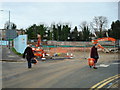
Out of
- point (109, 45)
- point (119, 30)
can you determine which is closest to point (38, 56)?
point (109, 45)

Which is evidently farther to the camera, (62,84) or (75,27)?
(75,27)

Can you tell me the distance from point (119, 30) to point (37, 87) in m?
62.4

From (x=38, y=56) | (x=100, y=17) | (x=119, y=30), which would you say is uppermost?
(x=100, y=17)

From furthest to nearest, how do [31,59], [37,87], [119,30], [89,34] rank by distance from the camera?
→ [89,34] → [119,30] → [31,59] → [37,87]

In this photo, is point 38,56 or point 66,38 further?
point 66,38

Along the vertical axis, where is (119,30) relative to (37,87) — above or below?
above

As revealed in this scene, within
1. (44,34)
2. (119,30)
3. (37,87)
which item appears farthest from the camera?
(44,34)

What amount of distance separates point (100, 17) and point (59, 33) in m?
19.7

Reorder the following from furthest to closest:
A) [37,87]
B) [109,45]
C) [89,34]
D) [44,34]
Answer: [44,34]
[89,34]
[109,45]
[37,87]

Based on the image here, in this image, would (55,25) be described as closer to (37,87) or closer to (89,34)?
(89,34)

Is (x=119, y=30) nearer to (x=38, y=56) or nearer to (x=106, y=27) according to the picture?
(x=106, y=27)

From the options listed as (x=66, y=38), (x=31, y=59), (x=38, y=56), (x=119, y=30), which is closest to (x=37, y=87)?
(x=31, y=59)

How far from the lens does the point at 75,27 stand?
298ft

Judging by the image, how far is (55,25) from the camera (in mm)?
90000
